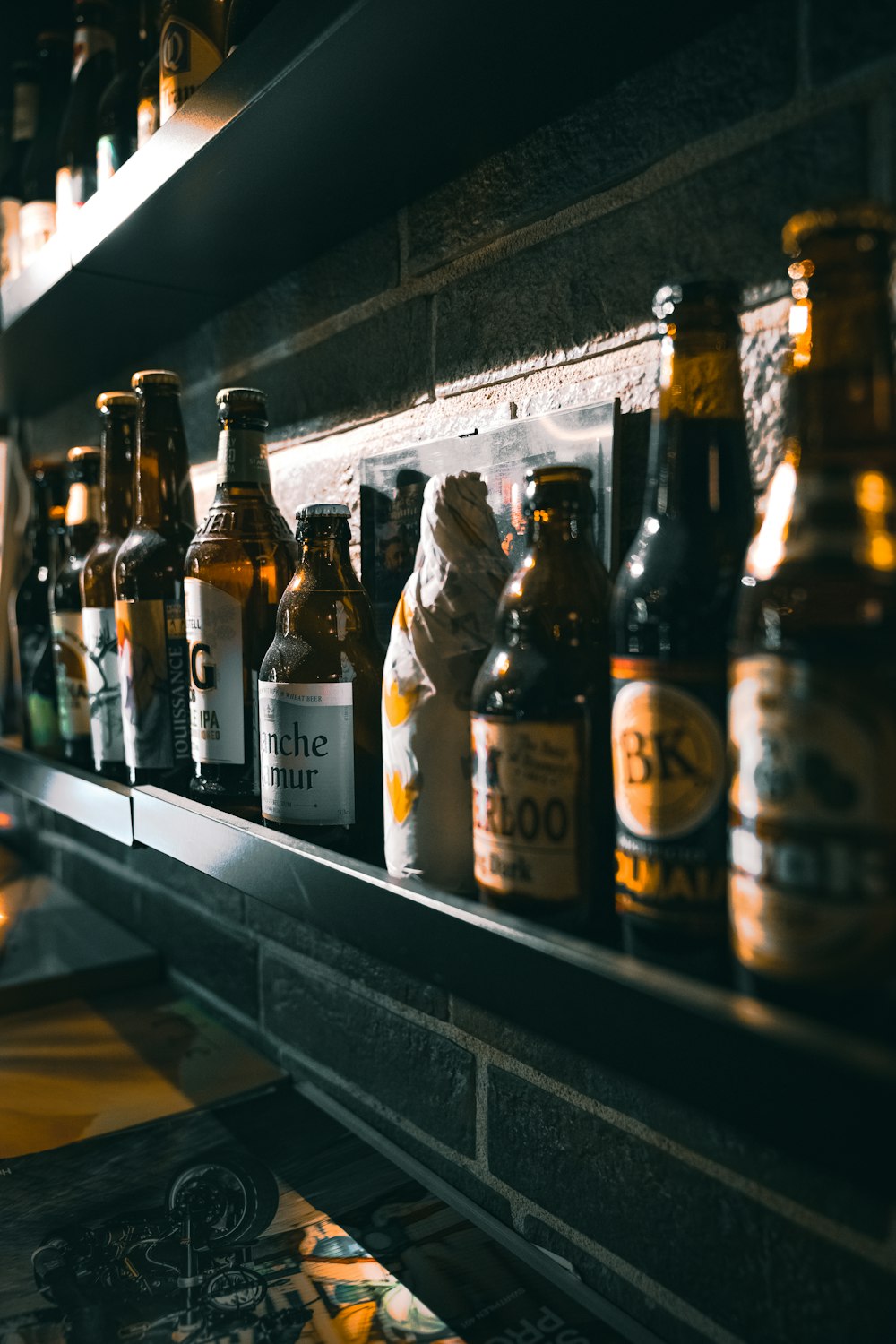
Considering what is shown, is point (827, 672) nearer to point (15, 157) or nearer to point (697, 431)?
point (697, 431)

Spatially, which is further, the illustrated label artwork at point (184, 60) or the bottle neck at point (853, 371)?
the illustrated label artwork at point (184, 60)

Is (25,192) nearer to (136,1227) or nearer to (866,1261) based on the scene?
(136,1227)

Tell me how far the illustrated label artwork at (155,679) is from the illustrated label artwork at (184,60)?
443mm

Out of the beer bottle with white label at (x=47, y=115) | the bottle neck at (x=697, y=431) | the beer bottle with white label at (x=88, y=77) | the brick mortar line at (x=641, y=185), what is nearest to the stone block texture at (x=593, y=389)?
the brick mortar line at (x=641, y=185)

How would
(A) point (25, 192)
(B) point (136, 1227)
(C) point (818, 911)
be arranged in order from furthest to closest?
(A) point (25, 192)
(B) point (136, 1227)
(C) point (818, 911)

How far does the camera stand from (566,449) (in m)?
0.71

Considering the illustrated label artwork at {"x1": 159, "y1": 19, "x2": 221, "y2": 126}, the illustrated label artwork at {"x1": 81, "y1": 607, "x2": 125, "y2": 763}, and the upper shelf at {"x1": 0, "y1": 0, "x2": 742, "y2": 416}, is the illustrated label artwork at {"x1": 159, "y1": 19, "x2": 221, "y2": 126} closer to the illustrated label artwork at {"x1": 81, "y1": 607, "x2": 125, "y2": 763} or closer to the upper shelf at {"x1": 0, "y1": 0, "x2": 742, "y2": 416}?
the upper shelf at {"x1": 0, "y1": 0, "x2": 742, "y2": 416}

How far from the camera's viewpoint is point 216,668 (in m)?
0.77

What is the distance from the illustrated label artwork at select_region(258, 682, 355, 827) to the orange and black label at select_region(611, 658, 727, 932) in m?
0.26

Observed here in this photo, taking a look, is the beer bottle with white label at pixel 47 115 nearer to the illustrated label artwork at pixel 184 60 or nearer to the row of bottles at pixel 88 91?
the row of bottles at pixel 88 91

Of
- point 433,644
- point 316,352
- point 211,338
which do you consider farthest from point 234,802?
point 211,338

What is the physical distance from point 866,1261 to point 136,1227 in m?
0.58

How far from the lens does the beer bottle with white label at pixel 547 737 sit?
484mm

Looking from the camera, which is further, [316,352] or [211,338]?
[211,338]
